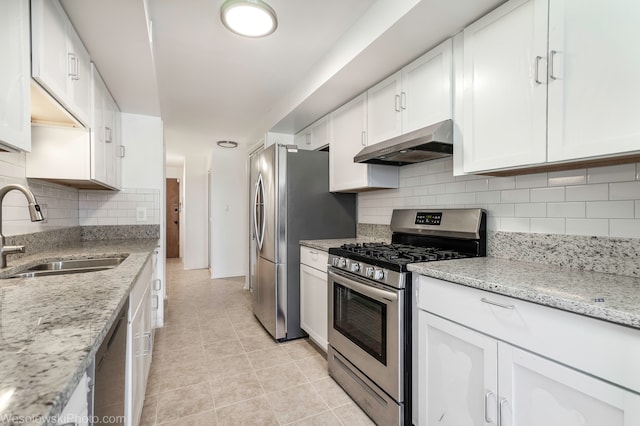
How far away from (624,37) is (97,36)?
2.34 meters

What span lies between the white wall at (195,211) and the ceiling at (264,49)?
9.99ft

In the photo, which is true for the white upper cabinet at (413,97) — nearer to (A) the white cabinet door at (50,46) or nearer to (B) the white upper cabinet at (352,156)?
(B) the white upper cabinet at (352,156)

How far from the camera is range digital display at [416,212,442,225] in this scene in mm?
2035

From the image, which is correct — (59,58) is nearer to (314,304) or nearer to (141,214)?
(141,214)

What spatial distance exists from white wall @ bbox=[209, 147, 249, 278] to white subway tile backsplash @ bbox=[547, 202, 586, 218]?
4.59 meters

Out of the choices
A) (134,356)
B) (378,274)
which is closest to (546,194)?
(378,274)

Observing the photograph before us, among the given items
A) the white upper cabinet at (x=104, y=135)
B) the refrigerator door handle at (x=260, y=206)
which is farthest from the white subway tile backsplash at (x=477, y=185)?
the white upper cabinet at (x=104, y=135)

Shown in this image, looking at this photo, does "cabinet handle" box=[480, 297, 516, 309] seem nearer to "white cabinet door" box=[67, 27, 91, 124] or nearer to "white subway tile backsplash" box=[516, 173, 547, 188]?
"white subway tile backsplash" box=[516, 173, 547, 188]

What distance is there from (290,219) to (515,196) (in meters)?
1.72

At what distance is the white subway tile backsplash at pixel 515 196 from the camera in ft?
5.32

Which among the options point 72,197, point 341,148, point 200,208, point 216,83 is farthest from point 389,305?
point 200,208

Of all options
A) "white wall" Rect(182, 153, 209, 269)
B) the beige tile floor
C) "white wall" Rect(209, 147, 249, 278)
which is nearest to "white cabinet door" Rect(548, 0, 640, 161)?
the beige tile floor

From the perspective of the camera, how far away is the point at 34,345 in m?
0.61

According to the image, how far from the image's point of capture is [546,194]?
154cm
